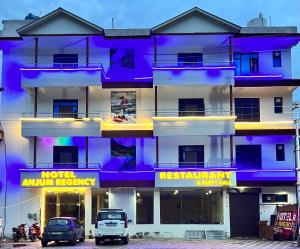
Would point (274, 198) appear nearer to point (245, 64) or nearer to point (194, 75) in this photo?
point (245, 64)

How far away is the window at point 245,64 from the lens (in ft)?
136

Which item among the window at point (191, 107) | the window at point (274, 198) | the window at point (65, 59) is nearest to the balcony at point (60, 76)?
the window at point (65, 59)

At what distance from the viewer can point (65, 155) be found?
40719 millimetres

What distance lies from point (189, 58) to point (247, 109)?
5532 millimetres

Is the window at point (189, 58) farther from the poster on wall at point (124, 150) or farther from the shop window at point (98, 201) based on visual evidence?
the shop window at point (98, 201)

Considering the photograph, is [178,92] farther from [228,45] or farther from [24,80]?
[24,80]

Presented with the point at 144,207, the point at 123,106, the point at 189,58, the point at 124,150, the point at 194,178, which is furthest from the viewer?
the point at 189,58

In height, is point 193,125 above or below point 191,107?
below

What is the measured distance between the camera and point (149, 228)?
3838cm

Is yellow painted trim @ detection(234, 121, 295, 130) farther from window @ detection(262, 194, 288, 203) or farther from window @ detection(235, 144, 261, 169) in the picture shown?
window @ detection(262, 194, 288, 203)

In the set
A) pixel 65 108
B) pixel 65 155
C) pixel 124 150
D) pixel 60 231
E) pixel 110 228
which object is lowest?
pixel 60 231

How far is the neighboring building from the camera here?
1517 inches

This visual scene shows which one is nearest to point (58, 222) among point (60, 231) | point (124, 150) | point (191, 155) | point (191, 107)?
point (60, 231)

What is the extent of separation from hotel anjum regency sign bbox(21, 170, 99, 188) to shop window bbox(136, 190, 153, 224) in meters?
3.28
